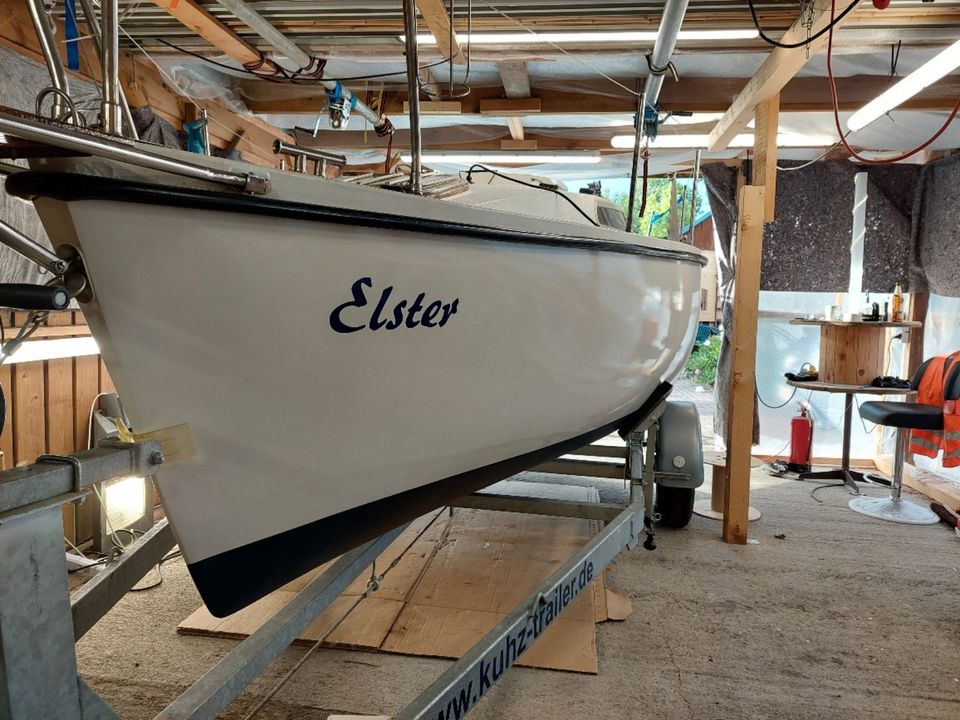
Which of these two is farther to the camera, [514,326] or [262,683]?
[262,683]

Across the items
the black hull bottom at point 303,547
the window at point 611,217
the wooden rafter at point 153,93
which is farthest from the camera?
the wooden rafter at point 153,93

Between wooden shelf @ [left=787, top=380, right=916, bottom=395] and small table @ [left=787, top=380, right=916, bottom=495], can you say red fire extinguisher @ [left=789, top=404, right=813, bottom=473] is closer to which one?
small table @ [left=787, top=380, right=916, bottom=495]

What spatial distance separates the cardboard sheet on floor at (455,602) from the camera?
212 centimetres

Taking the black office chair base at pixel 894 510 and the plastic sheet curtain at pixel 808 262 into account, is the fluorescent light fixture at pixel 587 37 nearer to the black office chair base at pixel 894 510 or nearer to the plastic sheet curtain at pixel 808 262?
the plastic sheet curtain at pixel 808 262

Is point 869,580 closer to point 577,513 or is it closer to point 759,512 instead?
point 759,512

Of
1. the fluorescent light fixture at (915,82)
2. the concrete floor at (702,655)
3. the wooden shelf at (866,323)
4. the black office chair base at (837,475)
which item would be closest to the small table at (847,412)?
the black office chair base at (837,475)

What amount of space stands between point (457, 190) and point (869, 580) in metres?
2.43

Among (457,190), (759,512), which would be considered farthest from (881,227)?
(457,190)

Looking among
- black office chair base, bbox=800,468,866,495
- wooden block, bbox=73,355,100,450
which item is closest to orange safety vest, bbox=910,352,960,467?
black office chair base, bbox=800,468,866,495

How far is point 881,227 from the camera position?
4832mm

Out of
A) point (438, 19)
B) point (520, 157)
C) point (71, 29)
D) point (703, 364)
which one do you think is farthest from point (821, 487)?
point (703, 364)

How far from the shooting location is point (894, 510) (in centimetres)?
369

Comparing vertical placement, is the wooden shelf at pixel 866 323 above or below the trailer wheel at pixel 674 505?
above

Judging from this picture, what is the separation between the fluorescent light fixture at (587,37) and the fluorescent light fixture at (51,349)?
2.04m
